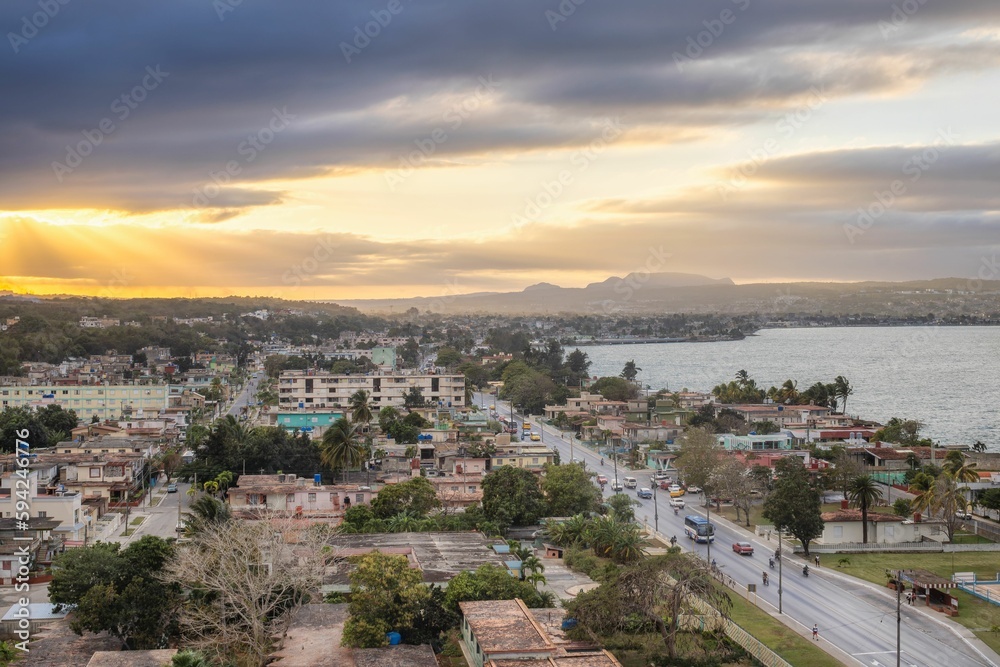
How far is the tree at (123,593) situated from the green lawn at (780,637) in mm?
15213

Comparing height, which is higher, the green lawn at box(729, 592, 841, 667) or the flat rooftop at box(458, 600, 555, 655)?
the flat rooftop at box(458, 600, 555, 655)

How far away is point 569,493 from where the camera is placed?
3934 cm

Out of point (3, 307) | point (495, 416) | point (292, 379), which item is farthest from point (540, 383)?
point (3, 307)

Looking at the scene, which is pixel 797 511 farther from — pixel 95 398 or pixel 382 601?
pixel 95 398

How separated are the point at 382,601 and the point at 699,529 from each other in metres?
16.6

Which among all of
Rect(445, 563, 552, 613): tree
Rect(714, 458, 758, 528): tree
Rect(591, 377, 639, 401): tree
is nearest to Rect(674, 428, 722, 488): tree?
Rect(714, 458, 758, 528): tree

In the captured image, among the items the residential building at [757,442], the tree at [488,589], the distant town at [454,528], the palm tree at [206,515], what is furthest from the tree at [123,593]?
the residential building at [757,442]

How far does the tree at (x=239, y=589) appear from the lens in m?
23.9

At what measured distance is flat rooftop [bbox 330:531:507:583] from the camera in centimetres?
2967

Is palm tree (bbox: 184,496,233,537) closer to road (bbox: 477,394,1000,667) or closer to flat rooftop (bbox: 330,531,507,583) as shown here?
flat rooftop (bbox: 330,531,507,583)

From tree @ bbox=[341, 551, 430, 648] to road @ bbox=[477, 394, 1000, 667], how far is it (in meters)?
10.5

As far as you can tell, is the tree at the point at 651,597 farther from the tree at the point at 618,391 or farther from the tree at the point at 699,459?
the tree at the point at 618,391

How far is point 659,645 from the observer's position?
25.2 m

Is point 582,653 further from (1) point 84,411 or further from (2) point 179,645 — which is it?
(1) point 84,411
